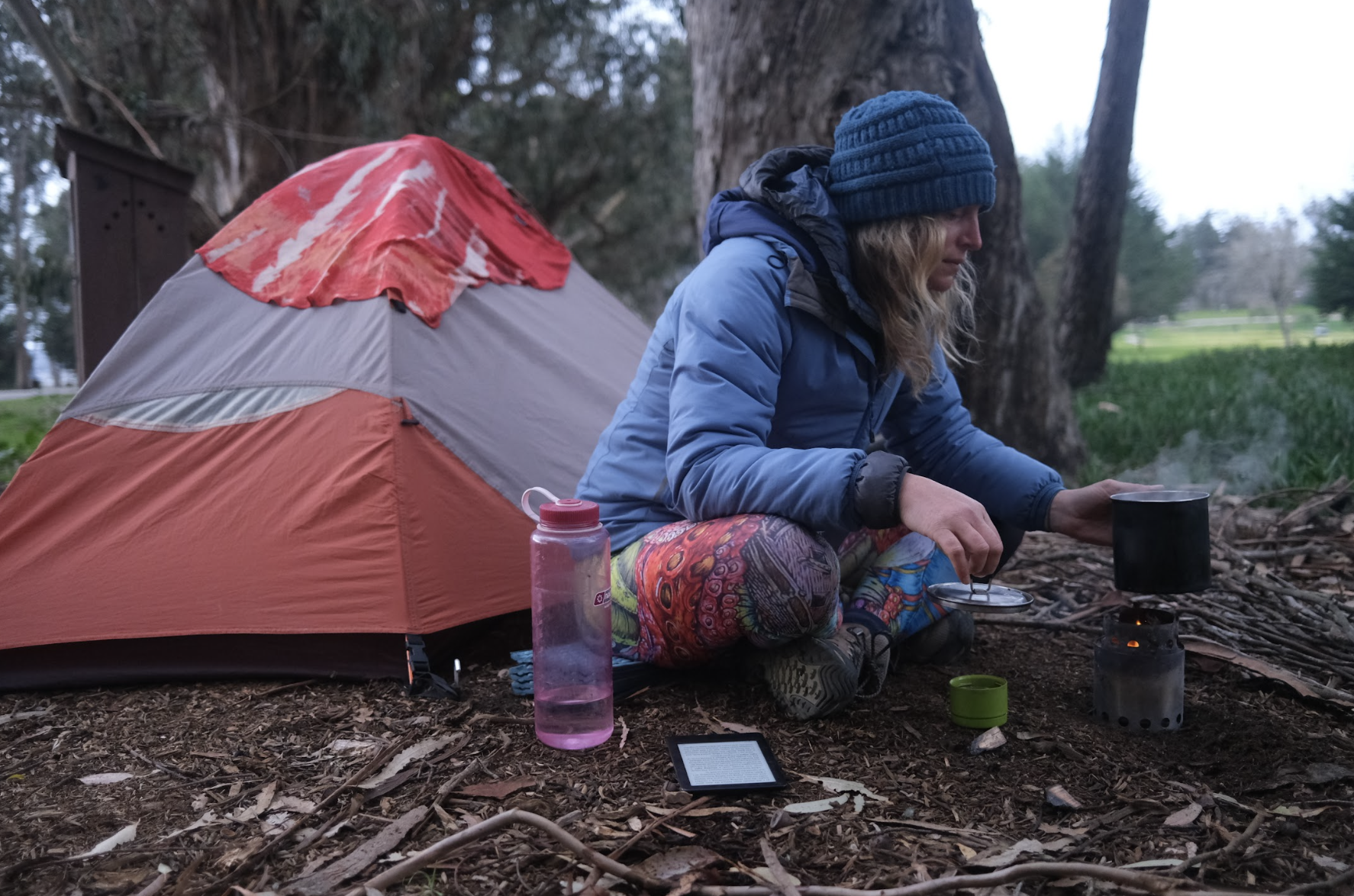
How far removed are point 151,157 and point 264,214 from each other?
3.46 feet

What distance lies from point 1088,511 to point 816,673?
0.62 m

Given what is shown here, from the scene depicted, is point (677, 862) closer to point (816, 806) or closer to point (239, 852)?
point (816, 806)

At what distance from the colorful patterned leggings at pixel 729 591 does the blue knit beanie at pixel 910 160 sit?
650mm

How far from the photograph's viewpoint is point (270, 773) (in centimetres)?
186

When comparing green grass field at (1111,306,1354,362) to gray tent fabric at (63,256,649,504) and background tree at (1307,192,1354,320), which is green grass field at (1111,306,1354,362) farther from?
gray tent fabric at (63,256,649,504)

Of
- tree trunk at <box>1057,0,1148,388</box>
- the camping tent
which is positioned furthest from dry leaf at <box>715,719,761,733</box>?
Result: tree trunk at <box>1057,0,1148,388</box>

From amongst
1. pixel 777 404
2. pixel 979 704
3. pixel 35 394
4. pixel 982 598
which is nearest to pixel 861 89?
pixel 777 404

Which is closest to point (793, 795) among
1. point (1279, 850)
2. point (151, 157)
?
point (1279, 850)

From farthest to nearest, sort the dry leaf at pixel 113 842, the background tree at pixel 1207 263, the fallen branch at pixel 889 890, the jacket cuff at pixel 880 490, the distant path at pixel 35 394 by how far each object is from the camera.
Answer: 1. the distant path at pixel 35 394
2. the background tree at pixel 1207 263
3. the jacket cuff at pixel 880 490
4. the dry leaf at pixel 113 842
5. the fallen branch at pixel 889 890

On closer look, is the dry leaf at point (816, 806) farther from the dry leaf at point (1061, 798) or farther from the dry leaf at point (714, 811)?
the dry leaf at point (1061, 798)

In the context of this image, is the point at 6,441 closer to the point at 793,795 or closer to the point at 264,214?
the point at 264,214

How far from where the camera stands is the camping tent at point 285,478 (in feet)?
7.77

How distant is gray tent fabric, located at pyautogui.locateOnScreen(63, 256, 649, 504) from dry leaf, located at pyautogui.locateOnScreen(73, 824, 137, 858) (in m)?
1.09

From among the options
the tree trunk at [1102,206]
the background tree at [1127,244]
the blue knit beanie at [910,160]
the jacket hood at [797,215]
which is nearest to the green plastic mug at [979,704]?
the jacket hood at [797,215]
